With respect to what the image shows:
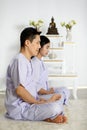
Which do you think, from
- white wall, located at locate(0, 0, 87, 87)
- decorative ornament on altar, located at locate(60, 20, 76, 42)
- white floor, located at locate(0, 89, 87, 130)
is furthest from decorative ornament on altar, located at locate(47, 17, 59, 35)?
white floor, located at locate(0, 89, 87, 130)

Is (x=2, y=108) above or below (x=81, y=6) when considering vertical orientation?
below

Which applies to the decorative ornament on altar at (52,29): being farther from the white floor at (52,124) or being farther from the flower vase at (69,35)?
the white floor at (52,124)

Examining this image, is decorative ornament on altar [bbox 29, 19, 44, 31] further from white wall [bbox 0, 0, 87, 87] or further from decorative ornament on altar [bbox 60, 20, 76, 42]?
decorative ornament on altar [bbox 60, 20, 76, 42]

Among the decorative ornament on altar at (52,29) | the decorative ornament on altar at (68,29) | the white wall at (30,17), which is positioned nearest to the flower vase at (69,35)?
the decorative ornament on altar at (68,29)

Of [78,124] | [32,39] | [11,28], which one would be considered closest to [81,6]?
[11,28]

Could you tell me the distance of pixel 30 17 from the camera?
5.46m

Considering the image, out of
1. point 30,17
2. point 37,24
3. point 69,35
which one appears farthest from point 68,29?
point 30,17

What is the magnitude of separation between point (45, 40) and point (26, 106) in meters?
1.16

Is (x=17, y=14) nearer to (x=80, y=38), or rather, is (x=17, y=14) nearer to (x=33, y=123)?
(x=80, y=38)

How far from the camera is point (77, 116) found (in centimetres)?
325

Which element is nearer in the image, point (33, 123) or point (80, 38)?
point (33, 123)

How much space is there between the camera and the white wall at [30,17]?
5.43 m

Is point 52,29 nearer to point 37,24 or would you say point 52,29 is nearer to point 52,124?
point 37,24

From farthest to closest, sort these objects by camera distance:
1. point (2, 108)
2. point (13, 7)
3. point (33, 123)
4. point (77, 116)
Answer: point (13, 7), point (2, 108), point (77, 116), point (33, 123)
